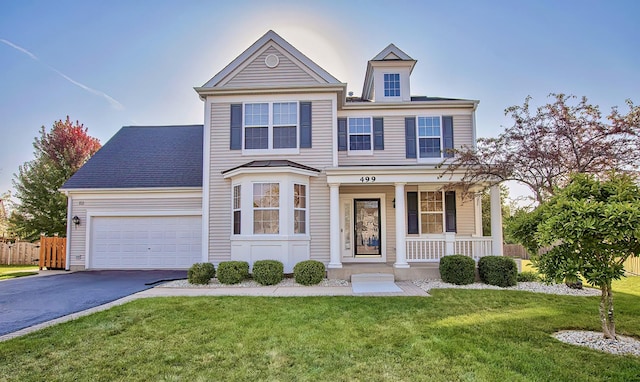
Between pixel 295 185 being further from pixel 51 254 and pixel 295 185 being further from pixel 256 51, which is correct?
pixel 51 254

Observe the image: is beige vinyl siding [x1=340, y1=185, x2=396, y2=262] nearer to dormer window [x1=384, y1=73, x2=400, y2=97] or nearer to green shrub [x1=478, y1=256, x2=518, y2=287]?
green shrub [x1=478, y1=256, x2=518, y2=287]

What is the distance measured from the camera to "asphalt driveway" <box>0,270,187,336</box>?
658cm

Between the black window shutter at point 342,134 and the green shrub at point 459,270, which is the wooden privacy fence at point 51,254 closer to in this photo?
the black window shutter at point 342,134

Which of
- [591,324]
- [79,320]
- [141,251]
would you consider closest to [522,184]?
[591,324]

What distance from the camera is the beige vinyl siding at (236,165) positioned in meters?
11.0

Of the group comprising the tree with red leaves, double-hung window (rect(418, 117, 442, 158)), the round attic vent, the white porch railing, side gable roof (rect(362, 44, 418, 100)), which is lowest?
the white porch railing

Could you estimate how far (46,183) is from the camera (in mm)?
19312

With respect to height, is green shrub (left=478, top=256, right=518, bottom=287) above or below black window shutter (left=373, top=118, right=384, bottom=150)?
below

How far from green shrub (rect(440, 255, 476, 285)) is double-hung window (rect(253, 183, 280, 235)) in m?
4.91

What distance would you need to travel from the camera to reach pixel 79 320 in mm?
6016

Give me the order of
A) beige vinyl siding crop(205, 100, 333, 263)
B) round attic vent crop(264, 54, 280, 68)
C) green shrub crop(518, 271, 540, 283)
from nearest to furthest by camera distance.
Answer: green shrub crop(518, 271, 540, 283)
beige vinyl siding crop(205, 100, 333, 263)
round attic vent crop(264, 54, 280, 68)

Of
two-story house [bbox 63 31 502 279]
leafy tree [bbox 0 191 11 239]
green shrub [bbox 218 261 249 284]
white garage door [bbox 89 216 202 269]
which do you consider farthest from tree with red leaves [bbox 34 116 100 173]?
green shrub [bbox 218 261 249 284]

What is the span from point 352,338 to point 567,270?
3060 mm

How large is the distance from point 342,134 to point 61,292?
9286mm
